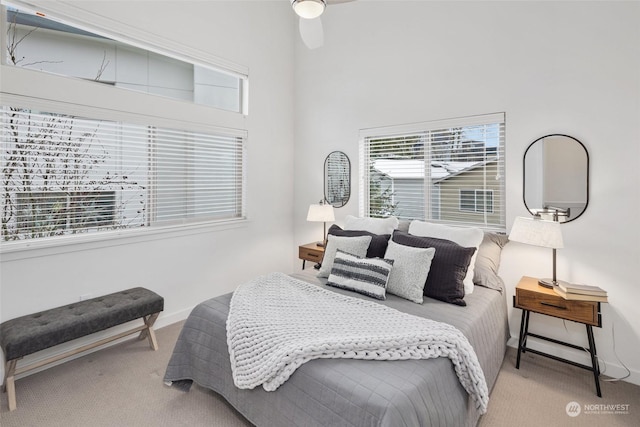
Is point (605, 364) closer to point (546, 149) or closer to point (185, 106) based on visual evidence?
point (546, 149)

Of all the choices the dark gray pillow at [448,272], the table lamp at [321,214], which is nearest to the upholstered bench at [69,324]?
the table lamp at [321,214]

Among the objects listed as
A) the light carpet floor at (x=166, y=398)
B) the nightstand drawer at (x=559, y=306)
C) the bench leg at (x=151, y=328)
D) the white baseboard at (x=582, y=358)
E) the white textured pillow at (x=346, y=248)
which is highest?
the white textured pillow at (x=346, y=248)

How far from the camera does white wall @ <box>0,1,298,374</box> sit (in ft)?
7.95

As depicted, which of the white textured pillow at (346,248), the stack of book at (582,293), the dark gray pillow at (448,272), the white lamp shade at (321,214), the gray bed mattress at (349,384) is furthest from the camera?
the white lamp shade at (321,214)

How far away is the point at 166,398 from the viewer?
2076 millimetres

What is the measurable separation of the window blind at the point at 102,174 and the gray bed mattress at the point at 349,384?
4.55 feet

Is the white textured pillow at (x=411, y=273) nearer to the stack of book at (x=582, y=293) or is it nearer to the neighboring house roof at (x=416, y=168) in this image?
the stack of book at (x=582, y=293)

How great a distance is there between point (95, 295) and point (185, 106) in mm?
1888

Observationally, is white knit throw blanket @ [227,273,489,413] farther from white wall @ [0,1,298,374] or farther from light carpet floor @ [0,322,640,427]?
white wall @ [0,1,298,374]

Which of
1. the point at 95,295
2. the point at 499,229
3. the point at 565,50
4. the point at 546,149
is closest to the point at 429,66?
the point at 565,50

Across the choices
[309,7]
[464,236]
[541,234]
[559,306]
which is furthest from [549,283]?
[309,7]

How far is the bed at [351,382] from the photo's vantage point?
51.1 inches

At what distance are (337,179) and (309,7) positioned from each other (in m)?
2.27

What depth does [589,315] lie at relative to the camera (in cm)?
214
